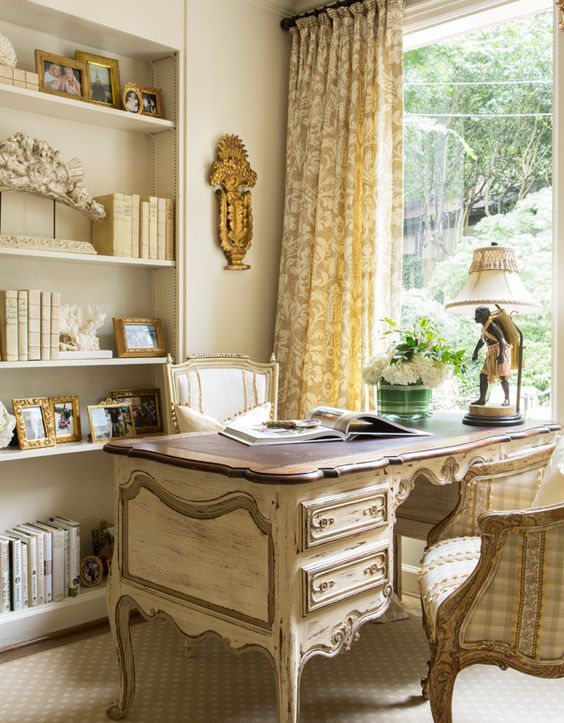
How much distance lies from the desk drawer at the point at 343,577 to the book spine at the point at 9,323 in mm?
1612

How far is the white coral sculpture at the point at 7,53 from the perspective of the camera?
2.88 metres

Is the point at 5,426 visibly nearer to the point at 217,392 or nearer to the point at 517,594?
the point at 217,392

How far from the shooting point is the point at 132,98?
10.9ft

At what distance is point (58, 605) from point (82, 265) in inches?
56.1

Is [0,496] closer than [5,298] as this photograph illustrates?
No

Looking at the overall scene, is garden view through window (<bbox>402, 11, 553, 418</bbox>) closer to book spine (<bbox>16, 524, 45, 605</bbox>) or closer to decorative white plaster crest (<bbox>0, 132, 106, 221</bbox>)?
decorative white plaster crest (<bbox>0, 132, 106, 221</bbox>)

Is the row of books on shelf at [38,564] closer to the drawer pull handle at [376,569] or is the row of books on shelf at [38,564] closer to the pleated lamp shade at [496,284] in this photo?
the drawer pull handle at [376,569]

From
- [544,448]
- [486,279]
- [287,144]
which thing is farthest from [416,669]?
[287,144]

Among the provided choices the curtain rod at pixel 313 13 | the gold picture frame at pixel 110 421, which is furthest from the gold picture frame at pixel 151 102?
the gold picture frame at pixel 110 421

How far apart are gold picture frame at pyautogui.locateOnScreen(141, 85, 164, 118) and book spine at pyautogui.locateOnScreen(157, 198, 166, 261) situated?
0.40 m

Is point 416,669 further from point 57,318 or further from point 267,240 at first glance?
point 267,240

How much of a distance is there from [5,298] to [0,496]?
82cm

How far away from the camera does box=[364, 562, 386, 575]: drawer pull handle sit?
203 cm

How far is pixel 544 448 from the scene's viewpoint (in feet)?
8.44
